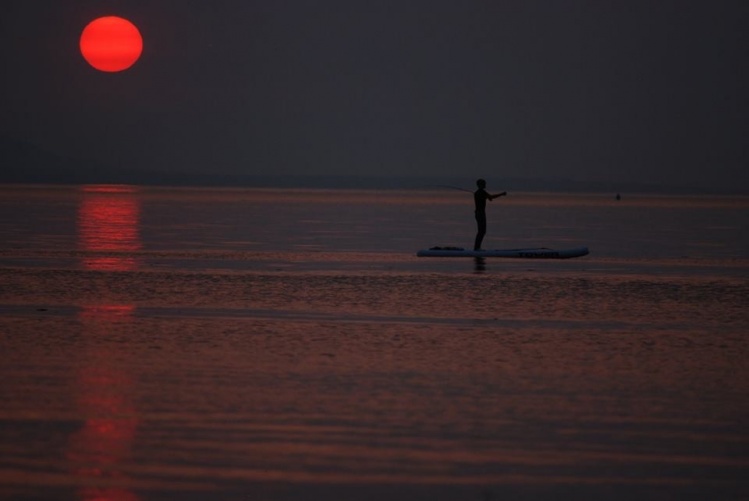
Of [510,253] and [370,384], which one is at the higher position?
[370,384]

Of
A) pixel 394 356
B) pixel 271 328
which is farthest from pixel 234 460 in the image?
pixel 271 328

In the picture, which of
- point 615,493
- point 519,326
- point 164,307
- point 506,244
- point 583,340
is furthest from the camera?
point 506,244

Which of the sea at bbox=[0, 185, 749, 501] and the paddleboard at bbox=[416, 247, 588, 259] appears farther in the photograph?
the paddleboard at bbox=[416, 247, 588, 259]

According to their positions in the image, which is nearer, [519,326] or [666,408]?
[666,408]

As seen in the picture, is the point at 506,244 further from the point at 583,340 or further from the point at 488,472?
the point at 488,472

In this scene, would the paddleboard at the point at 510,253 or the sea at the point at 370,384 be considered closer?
the sea at the point at 370,384

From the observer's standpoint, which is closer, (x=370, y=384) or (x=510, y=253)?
(x=370, y=384)

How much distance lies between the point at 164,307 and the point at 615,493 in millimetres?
12475

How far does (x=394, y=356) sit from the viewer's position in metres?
14.8

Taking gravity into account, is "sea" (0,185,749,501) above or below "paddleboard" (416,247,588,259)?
above

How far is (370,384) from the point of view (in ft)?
42.1

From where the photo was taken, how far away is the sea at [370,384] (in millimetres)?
9094

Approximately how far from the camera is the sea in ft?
29.8

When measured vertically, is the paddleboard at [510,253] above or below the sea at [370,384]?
below
